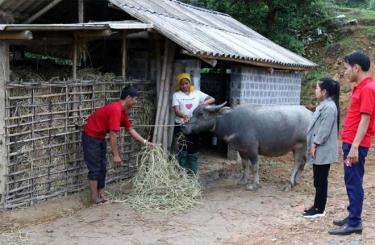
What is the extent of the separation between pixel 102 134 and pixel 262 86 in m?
4.80

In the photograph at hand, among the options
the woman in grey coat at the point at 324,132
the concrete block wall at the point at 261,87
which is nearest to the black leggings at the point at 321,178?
the woman in grey coat at the point at 324,132

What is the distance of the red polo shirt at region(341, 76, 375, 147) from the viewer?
488 cm

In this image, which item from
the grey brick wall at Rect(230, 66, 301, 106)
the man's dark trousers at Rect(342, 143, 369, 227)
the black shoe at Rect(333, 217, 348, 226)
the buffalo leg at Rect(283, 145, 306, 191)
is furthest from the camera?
the grey brick wall at Rect(230, 66, 301, 106)

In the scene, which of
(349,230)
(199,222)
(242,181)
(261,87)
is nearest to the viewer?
(349,230)

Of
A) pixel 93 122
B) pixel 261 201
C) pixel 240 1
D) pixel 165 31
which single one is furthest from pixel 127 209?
pixel 240 1

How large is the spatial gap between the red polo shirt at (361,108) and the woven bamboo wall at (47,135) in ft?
11.9

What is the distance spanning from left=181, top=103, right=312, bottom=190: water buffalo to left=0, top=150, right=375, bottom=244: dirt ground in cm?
54

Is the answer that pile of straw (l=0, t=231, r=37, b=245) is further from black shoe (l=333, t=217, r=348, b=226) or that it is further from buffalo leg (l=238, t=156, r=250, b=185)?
buffalo leg (l=238, t=156, r=250, b=185)

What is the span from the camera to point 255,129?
7602mm

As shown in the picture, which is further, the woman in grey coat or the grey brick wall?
the grey brick wall

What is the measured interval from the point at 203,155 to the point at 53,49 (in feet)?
11.7

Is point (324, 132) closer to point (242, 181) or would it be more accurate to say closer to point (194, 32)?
point (242, 181)

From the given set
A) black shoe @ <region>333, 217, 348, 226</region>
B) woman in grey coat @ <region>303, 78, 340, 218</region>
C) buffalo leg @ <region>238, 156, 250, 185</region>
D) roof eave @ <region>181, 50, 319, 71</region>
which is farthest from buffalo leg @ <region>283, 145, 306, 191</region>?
black shoe @ <region>333, 217, 348, 226</region>

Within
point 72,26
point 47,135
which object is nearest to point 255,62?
point 72,26
